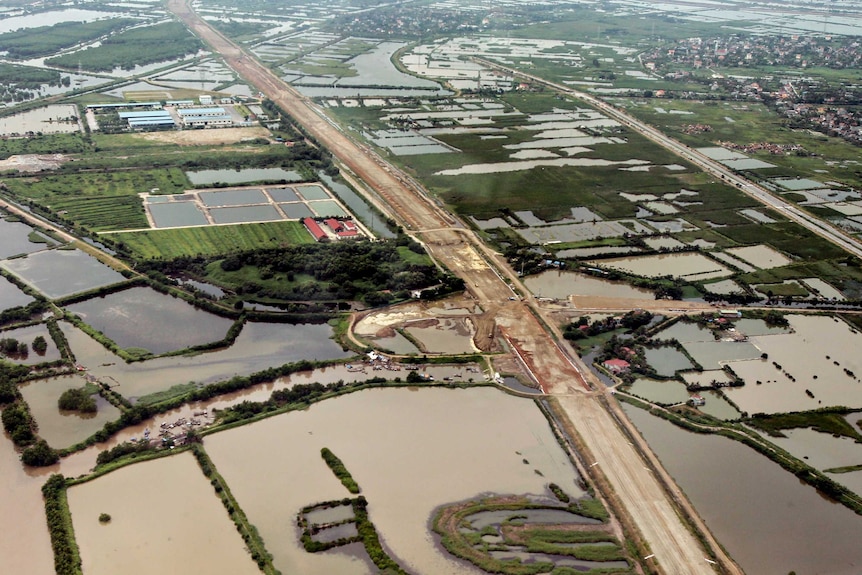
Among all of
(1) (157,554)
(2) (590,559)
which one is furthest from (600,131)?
(1) (157,554)

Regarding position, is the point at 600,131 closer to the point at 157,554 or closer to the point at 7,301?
the point at 7,301

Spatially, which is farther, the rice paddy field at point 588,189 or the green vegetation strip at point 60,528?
the rice paddy field at point 588,189

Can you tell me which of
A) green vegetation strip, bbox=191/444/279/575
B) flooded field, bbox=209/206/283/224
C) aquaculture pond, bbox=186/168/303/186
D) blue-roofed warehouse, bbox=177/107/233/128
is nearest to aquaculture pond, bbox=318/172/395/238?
aquaculture pond, bbox=186/168/303/186

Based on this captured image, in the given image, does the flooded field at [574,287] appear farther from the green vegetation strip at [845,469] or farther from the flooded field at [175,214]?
the flooded field at [175,214]

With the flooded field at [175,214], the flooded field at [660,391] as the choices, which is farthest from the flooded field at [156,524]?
the flooded field at [175,214]

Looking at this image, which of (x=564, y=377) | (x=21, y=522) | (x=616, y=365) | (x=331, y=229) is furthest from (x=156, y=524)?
(x=331, y=229)

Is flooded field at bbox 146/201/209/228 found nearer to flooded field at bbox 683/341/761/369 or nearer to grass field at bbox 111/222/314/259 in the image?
grass field at bbox 111/222/314/259
